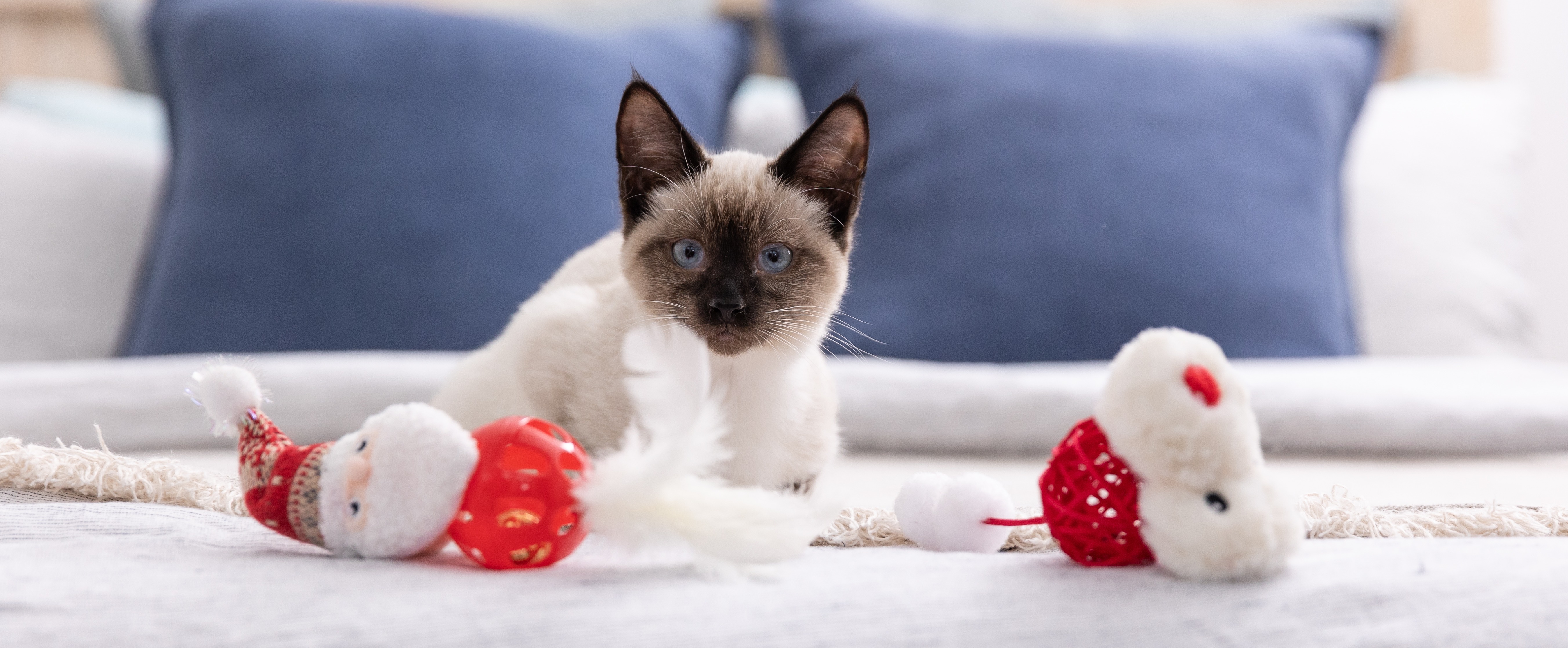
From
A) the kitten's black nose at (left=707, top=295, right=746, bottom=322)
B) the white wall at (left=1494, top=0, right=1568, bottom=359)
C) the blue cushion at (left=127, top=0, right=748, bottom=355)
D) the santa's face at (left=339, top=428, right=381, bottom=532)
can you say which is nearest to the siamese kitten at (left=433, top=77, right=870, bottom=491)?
the kitten's black nose at (left=707, top=295, right=746, bottom=322)

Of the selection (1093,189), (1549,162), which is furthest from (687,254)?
(1549,162)

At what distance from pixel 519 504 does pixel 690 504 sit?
106 millimetres

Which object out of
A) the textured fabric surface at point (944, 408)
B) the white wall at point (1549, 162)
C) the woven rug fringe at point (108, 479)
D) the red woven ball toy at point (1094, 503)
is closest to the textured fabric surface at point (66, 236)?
the textured fabric surface at point (944, 408)

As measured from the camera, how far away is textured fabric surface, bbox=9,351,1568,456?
1.24 metres

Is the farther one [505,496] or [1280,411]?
[1280,411]

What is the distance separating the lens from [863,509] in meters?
0.85

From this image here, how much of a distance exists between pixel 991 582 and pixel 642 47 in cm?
162

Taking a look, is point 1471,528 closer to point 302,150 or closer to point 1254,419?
point 1254,419

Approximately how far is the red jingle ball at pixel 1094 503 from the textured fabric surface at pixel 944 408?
1.95 ft

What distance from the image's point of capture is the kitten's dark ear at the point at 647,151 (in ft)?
3.11

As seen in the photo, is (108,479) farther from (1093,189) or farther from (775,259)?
(1093,189)

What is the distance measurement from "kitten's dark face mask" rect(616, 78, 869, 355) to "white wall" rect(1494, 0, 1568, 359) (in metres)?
2.54

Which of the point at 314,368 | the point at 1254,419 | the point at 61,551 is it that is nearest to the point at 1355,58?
the point at 1254,419

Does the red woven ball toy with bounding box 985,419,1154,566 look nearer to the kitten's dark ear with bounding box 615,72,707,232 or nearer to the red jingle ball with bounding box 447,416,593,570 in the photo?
the red jingle ball with bounding box 447,416,593,570
